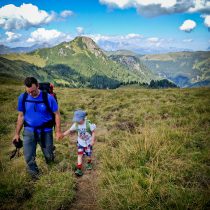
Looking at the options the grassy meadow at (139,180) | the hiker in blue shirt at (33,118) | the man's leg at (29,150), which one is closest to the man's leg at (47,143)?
the hiker in blue shirt at (33,118)

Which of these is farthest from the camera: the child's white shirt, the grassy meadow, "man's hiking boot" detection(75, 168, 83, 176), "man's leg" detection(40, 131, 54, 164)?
the child's white shirt

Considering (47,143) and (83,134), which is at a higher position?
(83,134)

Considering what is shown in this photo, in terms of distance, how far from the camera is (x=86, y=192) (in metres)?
6.34

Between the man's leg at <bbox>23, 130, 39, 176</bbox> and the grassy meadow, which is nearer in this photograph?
the grassy meadow

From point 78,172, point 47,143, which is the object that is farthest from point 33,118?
point 78,172

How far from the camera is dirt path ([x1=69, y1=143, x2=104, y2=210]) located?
559cm

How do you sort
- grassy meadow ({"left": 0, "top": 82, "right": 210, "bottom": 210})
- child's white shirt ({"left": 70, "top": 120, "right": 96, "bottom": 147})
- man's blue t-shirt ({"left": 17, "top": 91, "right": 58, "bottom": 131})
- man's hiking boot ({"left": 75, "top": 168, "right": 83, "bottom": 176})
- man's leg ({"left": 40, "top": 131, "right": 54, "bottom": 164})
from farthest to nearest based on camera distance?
child's white shirt ({"left": 70, "top": 120, "right": 96, "bottom": 147})
man's hiking boot ({"left": 75, "top": 168, "right": 83, "bottom": 176})
man's leg ({"left": 40, "top": 131, "right": 54, "bottom": 164})
man's blue t-shirt ({"left": 17, "top": 91, "right": 58, "bottom": 131})
grassy meadow ({"left": 0, "top": 82, "right": 210, "bottom": 210})

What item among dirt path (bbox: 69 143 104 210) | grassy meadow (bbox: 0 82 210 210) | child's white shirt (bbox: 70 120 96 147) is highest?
child's white shirt (bbox: 70 120 96 147)

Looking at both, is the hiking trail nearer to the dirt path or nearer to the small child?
the dirt path

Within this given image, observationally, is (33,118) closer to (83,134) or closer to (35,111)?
(35,111)

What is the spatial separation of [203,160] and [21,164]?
5532 millimetres

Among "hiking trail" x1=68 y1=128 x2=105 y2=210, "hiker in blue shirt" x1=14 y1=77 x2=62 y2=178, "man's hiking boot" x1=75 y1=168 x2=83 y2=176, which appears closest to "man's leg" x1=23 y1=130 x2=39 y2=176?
"hiker in blue shirt" x1=14 y1=77 x2=62 y2=178

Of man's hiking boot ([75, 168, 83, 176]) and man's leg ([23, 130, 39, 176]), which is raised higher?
man's leg ([23, 130, 39, 176])

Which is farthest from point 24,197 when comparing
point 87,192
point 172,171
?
point 172,171
